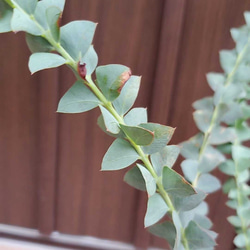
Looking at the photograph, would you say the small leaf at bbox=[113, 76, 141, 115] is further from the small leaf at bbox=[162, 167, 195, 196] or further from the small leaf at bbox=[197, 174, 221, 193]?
the small leaf at bbox=[197, 174, 221, 193]

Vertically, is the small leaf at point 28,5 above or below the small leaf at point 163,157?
above

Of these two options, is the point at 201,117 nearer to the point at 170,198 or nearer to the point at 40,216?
the point at 170,198

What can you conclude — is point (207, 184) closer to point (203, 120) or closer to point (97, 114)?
point (203, 120)

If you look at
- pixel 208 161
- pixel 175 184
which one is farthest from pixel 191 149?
A: pixel 175 184

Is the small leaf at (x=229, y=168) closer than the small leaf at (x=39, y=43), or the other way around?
the small leaf at (x=39, y=43)

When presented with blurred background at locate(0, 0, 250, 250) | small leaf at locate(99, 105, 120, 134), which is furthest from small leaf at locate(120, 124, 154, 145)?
blurred background at locate(0, 0, 250, 250)

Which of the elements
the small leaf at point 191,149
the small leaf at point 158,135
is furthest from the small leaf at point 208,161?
the small leaf at point 158,135

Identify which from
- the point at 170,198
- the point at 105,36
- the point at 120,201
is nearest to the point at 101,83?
the point at 170,198

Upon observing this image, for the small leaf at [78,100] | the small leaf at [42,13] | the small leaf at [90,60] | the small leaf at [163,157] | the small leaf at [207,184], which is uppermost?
the small leaf at [42,13]

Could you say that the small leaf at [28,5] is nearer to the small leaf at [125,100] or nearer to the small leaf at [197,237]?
the small leaf at [125,100]
